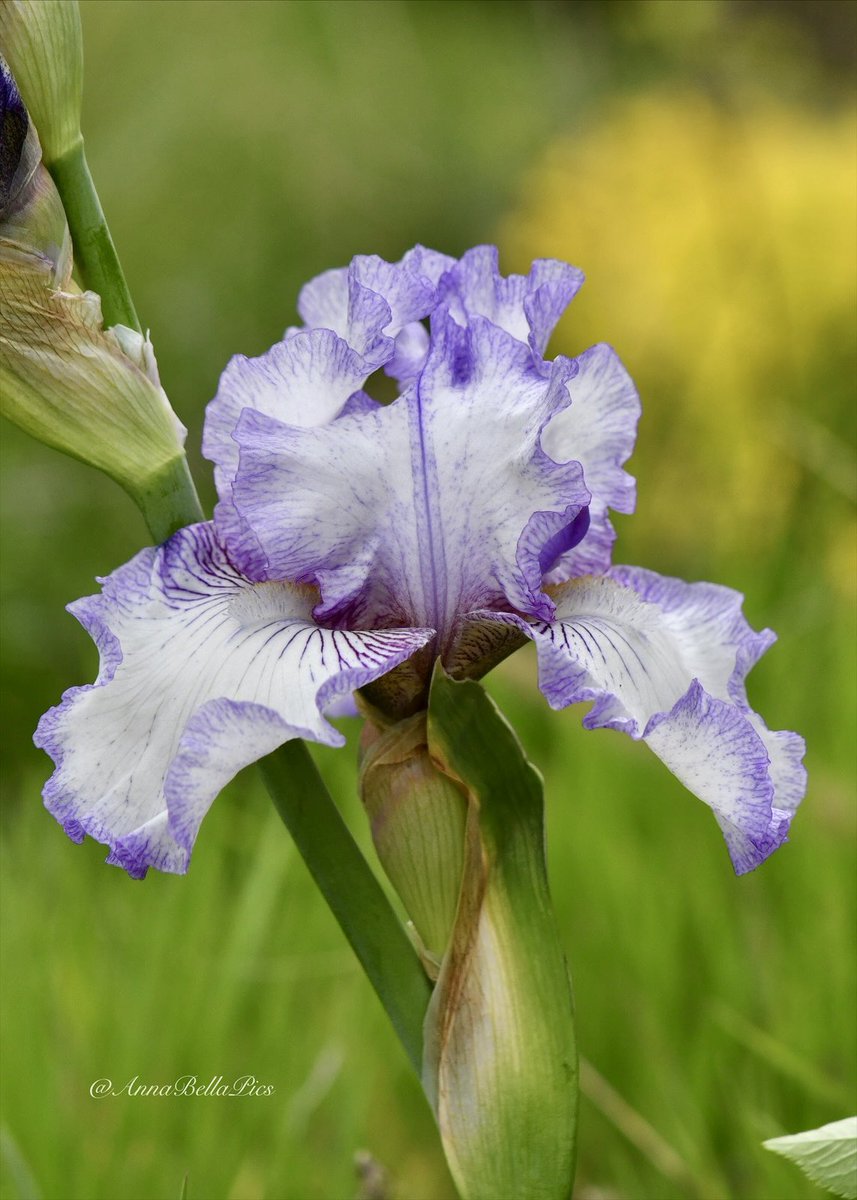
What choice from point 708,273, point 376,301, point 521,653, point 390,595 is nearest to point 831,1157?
point 390,595

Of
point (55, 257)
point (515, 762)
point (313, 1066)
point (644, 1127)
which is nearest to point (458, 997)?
point (515, 762)

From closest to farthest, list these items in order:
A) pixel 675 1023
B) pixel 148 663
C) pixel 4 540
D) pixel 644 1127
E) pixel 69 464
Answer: pixel 148 663 → pixel 644 1127 → pixel 675 1023 → pixel 4 540 → pixel 69 464

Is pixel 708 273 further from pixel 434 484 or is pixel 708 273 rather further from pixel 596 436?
pixel 434 484

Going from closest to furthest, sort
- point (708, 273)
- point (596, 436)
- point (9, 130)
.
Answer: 1. point (9, 130)
2. point (596, 436)
3. point (708, 273)

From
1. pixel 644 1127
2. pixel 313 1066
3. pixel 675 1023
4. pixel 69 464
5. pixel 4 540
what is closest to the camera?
pixel 644 1127

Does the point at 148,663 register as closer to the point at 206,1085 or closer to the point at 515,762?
the point at 515,762

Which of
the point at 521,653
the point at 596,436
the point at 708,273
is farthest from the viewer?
the point at 708,273

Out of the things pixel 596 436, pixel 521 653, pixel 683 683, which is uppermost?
pixel 596 436
